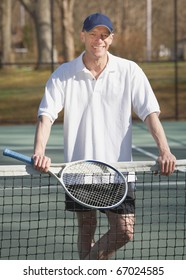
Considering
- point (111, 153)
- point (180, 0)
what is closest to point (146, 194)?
point (111, 153)

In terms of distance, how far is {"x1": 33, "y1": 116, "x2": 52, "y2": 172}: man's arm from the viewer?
195 inches

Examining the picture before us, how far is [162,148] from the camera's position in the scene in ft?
17.0

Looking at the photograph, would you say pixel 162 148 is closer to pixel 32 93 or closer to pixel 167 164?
pixel 167 164

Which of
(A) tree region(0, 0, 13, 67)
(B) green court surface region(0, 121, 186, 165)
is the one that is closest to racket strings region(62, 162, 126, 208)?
(B) green court surface region(0, 121, 186, 165)

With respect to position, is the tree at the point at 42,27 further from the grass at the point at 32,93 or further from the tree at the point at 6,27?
the tree at the point at 6,27

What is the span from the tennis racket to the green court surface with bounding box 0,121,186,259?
2.41 ft

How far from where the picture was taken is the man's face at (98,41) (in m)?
5.29

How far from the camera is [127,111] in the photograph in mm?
5371

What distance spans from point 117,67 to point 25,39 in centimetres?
5825

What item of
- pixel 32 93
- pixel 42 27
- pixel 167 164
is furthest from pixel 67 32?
pixel 167 164

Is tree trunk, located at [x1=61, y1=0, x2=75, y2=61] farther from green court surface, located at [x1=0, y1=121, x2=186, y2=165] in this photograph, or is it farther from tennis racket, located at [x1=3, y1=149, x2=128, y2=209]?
tennis racket, located at [x1=3, y1=149, x2=128, y2=209]

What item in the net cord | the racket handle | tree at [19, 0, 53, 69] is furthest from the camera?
tree at [19, 0, 53, 69]
